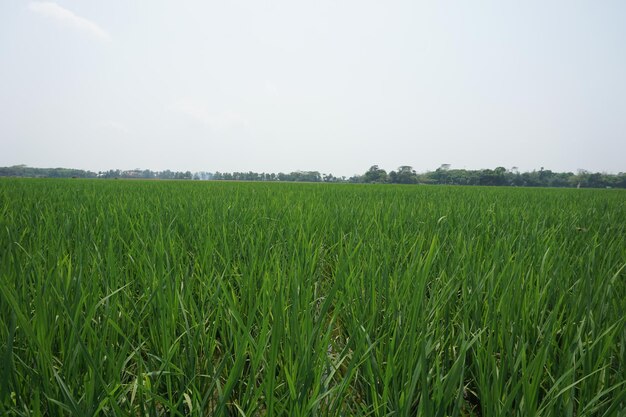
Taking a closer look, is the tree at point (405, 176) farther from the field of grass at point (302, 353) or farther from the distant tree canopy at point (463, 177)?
the field of grass at point (302, 353)

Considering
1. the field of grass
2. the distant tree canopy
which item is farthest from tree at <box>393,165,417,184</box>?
the field of grass

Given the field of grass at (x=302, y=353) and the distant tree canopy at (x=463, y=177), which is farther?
the distant tree canopy at (x=463, y=177)

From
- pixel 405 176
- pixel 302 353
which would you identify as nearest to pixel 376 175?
pixel 405 176

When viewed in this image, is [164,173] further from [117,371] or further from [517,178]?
[117,371]

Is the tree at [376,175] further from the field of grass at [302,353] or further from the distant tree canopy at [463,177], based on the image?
the field of grass at [302,353]

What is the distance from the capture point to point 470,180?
7531cm

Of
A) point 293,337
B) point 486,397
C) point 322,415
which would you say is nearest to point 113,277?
point 293,337

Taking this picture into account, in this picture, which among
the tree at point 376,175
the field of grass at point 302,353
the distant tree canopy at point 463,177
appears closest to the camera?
the field of grass at point 302,353

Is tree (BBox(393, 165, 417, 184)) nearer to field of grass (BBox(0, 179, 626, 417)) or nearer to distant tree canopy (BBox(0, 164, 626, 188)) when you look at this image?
distant tree canopy (BBox(0, 164, 626, 188))

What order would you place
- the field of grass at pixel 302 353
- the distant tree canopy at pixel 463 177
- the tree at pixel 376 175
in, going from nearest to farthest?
the field of grass at pixel 302 353, the distant tree canopy at pixel 463 177, the tree at pixel 376 175

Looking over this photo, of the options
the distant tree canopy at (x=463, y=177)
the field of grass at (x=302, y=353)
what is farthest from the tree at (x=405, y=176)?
the field of grass at (x=302, y=353)

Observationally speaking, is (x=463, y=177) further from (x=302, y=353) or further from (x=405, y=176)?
(x=302, y=353)

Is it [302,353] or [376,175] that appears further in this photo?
[376,175]

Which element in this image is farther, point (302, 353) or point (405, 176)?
point (405, 176)
